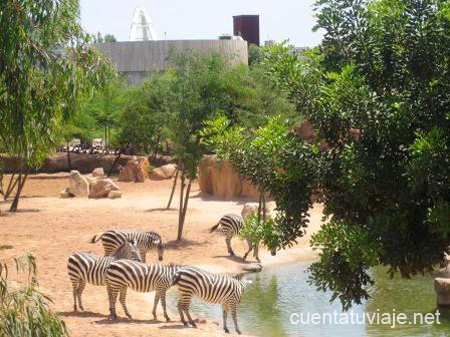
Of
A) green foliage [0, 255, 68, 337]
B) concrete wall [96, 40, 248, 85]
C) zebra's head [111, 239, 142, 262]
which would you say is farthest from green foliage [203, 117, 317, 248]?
concrete wall [96, 40, 248, 85]

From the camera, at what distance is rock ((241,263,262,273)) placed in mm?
20688

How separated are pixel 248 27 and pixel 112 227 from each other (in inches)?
1861

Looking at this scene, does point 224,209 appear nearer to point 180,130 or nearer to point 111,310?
point 180,130

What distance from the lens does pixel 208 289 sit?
1548cm

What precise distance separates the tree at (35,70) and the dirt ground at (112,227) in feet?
14.4

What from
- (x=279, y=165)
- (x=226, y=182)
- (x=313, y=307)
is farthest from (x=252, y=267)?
(x=279, y=165)

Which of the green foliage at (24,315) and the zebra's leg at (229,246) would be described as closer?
the green foliage at (24,315)

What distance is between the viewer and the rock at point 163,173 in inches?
1493

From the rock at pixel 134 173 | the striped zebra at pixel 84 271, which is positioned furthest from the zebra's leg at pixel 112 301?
the rock at pixel 134 173

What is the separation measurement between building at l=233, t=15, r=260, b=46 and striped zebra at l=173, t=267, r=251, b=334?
55985 millimetres

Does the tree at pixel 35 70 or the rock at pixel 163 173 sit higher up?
the tree at pixel 35 70

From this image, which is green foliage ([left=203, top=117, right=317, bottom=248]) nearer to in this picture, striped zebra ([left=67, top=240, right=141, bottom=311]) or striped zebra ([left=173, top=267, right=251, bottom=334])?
striped zebra ([left=173, top=267, right=251, bottom=334])

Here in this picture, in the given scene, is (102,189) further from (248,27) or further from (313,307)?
(248,27)

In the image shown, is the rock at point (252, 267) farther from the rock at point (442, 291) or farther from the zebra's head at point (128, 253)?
the rock at point (442, 291)
